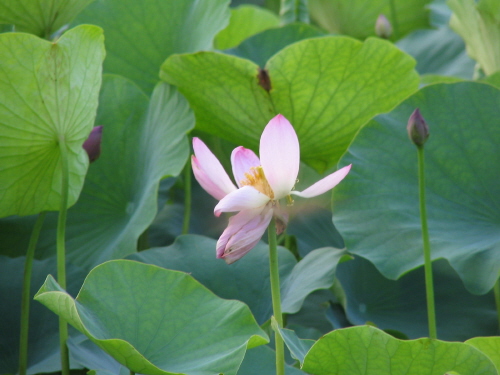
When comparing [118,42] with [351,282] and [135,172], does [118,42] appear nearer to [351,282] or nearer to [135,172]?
[135,172]

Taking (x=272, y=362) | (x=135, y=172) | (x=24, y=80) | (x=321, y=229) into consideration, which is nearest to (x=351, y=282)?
(x=321, y=229)

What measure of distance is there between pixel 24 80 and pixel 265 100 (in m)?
0.38

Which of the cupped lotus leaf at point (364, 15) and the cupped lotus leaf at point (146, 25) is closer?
the cupped lotus leaf at point (146, 25)

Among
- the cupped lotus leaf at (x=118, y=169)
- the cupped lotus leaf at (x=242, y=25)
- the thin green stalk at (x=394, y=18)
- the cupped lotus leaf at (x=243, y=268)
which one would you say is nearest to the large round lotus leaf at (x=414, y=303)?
the cupped lotus leaf at (x=243, y=268)

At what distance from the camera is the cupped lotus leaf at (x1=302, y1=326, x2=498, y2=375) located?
58cm

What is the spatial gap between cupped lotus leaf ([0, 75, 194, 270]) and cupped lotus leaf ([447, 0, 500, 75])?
1.97 feet

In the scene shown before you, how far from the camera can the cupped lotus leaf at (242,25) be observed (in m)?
1.63

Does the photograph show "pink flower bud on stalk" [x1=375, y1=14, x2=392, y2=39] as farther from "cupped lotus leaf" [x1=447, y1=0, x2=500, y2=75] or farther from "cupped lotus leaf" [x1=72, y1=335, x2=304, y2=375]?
"cupped lotus leaf" [x1=72, y1=335, x2=304, y2=375]

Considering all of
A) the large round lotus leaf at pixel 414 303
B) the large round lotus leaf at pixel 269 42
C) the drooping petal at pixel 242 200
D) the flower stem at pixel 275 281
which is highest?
the large round lotus leaf at pixel 269 42

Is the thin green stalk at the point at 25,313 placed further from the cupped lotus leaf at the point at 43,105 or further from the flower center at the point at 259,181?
the flower center at the point at 259,181

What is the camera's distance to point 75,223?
105 cm

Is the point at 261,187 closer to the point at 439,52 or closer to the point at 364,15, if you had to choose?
the point at 439,52

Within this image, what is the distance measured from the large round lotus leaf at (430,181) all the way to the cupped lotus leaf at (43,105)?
40 cm

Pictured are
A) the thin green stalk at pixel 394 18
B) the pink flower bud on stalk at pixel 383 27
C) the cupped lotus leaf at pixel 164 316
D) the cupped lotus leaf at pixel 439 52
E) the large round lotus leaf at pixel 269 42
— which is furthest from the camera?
the thin green stalk at pixel 394 18
